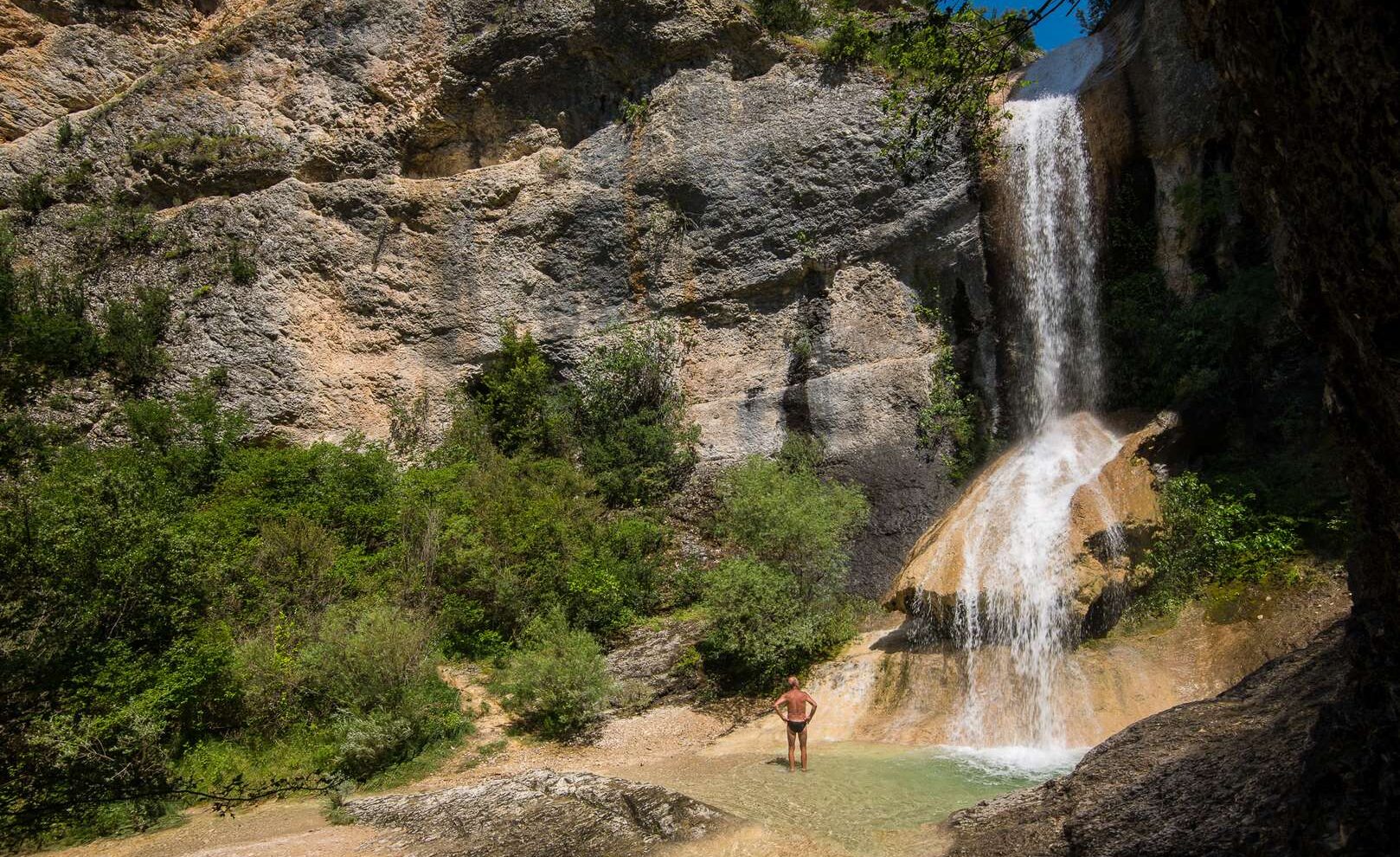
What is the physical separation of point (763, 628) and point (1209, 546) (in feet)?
20.5

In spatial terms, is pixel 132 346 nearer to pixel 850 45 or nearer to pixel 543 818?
pixel 543 818

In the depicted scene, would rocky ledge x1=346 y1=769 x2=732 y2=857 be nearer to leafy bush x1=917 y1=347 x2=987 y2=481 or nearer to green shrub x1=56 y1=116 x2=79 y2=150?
leafy bush x1=917 y1=347 x2=987 y2=481

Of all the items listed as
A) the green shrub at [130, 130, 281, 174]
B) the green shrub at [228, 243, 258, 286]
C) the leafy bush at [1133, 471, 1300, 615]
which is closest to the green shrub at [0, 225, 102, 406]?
the green shrub at [228, 243, 258, 286]

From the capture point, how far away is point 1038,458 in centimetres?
1459

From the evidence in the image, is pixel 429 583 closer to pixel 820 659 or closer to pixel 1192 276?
pixel 820 659

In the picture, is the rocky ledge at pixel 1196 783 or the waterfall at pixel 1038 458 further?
the waterfall at pixel 1038 458

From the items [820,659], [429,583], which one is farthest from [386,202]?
[820,659]

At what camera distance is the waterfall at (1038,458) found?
1069 cm

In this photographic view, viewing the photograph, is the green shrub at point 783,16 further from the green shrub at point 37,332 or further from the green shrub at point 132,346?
the green shrub at point 37,332

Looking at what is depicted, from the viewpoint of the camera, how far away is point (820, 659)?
12.2 metres

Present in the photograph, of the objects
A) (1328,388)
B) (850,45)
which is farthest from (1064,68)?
(1328,388)

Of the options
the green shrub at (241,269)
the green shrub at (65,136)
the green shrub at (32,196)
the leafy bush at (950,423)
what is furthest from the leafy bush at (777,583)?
the green shrub at (65,136)

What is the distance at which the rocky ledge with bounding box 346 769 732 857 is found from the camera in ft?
21.9

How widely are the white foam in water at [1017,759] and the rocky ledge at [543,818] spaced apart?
3.49m
